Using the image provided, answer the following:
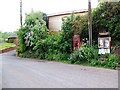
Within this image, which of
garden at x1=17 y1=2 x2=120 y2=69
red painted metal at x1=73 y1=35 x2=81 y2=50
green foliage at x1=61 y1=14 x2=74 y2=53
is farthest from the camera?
green foliage at x1=61 y1=14 x2=74 y2=53

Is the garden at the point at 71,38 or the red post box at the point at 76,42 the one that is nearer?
the garden at the point at 71,38

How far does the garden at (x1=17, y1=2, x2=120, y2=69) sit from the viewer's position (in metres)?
19.5

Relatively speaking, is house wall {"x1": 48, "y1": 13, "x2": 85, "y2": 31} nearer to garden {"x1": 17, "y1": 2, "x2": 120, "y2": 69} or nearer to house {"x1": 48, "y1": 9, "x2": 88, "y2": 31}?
house {"x1": 48, "y1": 9, "x2": 88, "y2": 31}

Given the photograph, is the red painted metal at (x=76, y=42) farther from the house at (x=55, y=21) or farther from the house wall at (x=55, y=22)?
the house wall at (x=55, y=22)

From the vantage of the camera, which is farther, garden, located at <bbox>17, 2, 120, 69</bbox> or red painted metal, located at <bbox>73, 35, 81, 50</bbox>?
red painted metal, located at <bbox>73, 35, 81, 50</bbox>

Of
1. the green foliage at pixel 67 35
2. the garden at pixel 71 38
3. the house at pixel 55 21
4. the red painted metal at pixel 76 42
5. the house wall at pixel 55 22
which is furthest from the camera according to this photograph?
the house wall at pixel 55 22

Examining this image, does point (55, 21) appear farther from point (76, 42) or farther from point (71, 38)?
point (76, 42)

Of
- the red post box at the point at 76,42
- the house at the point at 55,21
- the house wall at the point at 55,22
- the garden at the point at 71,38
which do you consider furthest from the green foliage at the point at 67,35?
the house wall at the point at 55,22

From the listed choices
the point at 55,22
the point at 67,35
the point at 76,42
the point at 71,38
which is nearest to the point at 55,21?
the point at 55,22

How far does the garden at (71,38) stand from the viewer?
1945 centimetres

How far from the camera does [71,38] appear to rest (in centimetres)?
2334

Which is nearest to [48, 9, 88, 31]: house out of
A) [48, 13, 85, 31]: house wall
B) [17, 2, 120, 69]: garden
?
[48, 13, 85, 31]: house wall

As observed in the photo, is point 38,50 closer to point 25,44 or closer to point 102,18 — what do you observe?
point 25,44

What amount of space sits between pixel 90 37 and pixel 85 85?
10195mm
